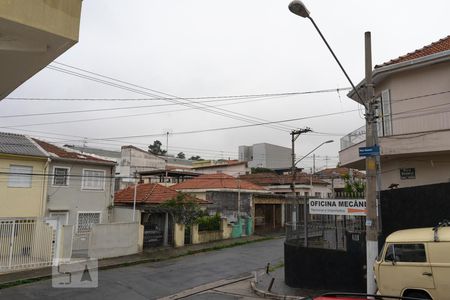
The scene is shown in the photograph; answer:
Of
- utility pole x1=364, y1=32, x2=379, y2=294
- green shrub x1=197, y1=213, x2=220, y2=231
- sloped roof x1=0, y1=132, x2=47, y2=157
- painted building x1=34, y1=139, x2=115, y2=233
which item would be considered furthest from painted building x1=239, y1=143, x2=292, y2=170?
utility pole x1=364, y1=32, x2=379, y2=294

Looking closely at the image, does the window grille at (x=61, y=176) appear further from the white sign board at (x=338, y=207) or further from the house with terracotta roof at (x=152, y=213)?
the white sign board at (x=338, y=207)

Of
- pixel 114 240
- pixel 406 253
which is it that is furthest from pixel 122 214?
pixel 406 253

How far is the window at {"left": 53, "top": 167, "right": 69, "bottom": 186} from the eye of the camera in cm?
2391

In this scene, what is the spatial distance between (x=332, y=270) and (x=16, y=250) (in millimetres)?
14244

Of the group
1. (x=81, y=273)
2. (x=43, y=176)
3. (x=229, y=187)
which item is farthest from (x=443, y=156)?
(x=229, y=187)

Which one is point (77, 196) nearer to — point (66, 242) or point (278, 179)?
point (66, 242)

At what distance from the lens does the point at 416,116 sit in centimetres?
1468

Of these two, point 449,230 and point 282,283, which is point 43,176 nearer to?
point 282,283

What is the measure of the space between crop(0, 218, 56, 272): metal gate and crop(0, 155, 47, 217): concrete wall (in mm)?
3278

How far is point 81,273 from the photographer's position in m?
18.6

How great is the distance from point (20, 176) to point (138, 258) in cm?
805

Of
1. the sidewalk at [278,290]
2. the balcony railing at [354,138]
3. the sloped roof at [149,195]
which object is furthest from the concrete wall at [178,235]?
the balcony railing at [354,138]

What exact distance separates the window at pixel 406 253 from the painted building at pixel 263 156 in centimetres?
6803

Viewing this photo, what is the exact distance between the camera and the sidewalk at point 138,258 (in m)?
16.9
